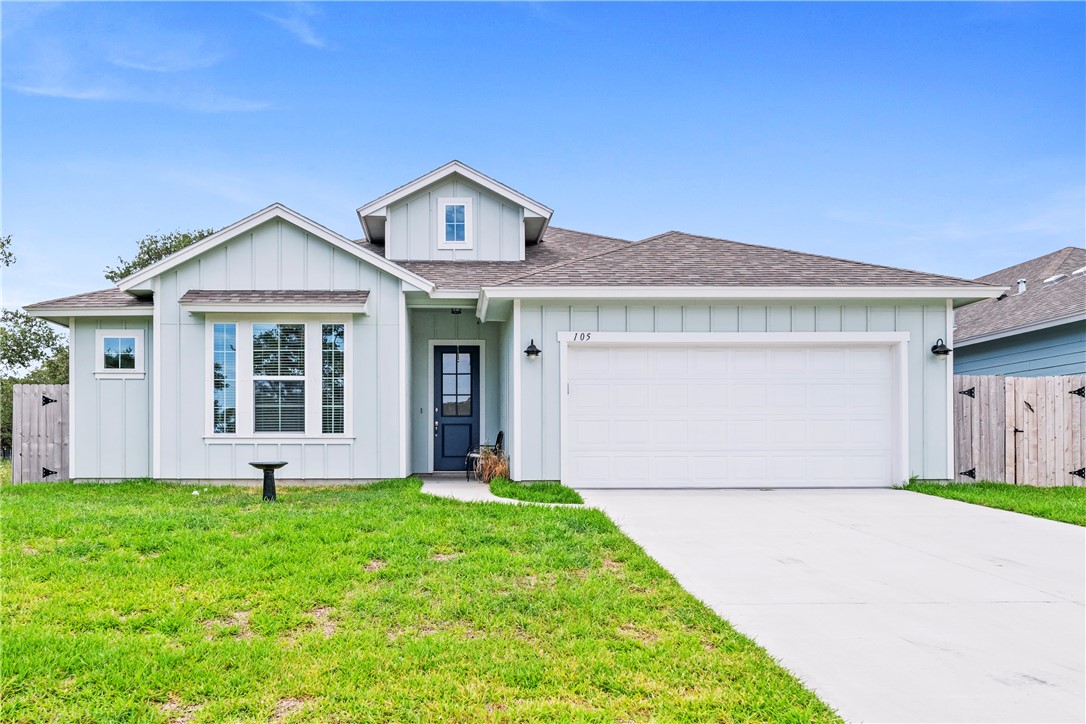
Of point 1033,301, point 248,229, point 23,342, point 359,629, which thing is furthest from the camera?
point 23,342

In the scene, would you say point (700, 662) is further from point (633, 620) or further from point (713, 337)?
point (713, 337)

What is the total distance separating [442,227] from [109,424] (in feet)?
20.2

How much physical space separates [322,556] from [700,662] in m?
2.98

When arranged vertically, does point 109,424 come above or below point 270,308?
below

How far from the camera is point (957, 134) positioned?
14.5m

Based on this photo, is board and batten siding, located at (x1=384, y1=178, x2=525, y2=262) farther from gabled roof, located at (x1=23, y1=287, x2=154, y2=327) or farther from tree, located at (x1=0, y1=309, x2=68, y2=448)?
tree, located at (x1=0, y1=309, x2=68, y2=448)

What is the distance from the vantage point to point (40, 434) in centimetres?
1012

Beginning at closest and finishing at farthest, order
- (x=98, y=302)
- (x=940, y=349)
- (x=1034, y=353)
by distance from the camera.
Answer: (x=940, y=349) → (x=98, y=302) → (x=1034, y=353)

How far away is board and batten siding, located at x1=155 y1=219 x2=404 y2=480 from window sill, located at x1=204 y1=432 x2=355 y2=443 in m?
0.01

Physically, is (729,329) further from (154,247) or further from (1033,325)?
(154,247)

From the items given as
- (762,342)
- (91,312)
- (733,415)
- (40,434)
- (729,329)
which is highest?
(91,312)

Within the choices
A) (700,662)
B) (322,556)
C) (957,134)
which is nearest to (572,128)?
(957,134)

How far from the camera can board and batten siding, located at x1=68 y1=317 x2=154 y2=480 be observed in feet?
31.5

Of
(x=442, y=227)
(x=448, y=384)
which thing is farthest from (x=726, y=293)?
(x=442, y=227)
